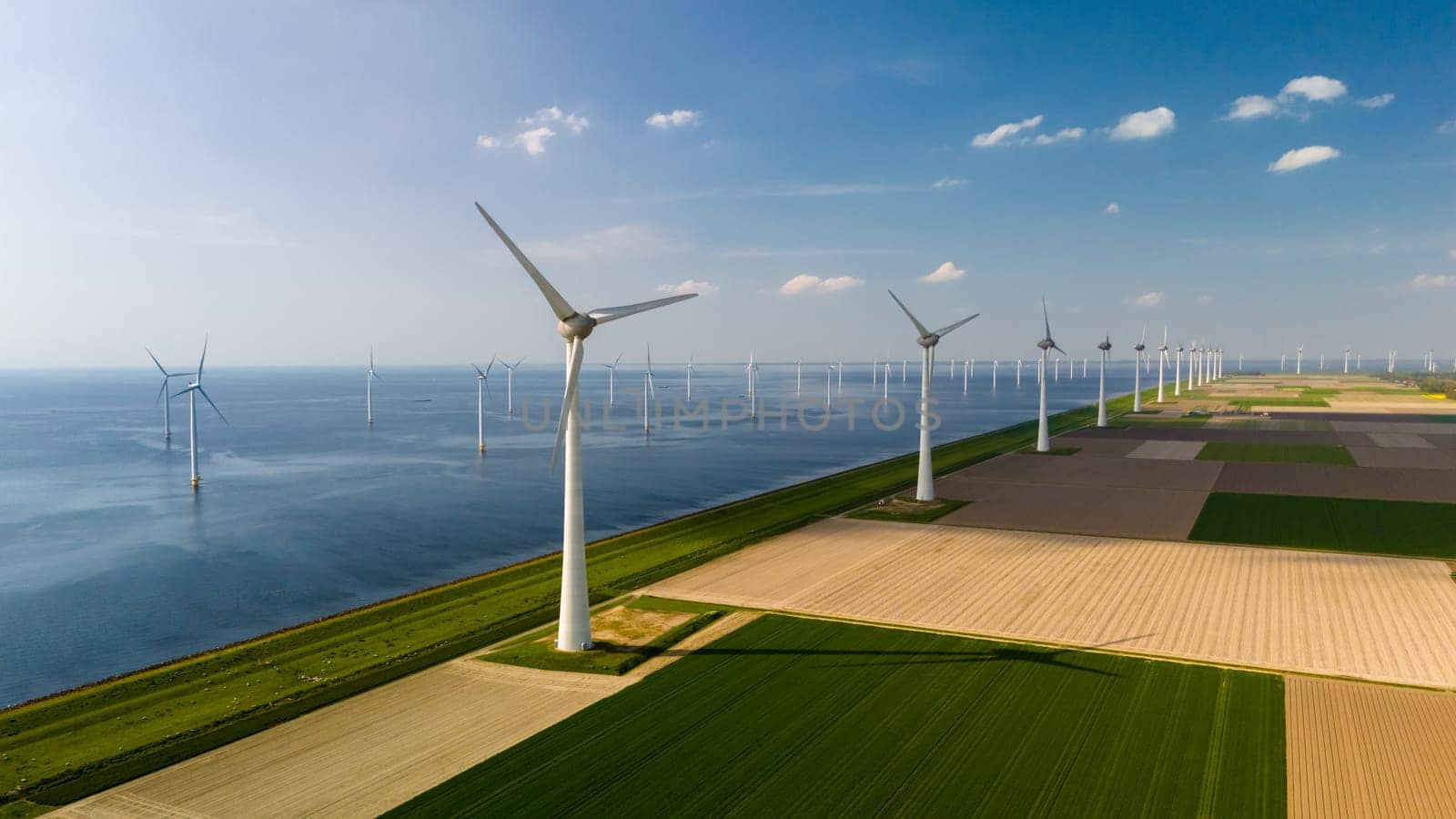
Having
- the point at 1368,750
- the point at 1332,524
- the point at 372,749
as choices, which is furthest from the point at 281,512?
the point at 1332,524

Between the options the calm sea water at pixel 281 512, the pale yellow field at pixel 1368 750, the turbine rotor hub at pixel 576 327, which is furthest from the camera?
the calm sea water at pixel 281 512

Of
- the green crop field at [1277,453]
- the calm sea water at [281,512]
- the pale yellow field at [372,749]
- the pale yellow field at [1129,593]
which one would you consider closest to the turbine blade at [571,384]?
the pale yellow field at [372,749]

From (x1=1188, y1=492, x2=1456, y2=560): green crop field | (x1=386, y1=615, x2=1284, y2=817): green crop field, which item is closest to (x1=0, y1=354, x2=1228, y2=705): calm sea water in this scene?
(x1=386, y1=615, x2=1284, y2=817): green crop field

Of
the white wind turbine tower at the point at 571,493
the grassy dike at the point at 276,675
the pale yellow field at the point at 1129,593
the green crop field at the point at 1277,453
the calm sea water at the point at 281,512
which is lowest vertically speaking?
the calm sea water at the point at 281,512

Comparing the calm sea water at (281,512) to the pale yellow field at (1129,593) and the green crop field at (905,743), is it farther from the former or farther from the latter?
the green crop field at (905,743)

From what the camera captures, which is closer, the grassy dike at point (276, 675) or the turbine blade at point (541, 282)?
the grassy dike at point (276, 675)

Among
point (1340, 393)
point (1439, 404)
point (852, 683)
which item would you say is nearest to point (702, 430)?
point (852, 683)

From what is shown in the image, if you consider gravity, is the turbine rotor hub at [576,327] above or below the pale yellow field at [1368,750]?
above
